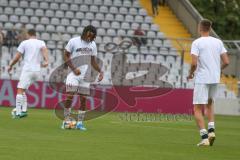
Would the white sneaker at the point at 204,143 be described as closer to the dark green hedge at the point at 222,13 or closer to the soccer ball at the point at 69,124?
the soccer ball at the point at 69,124

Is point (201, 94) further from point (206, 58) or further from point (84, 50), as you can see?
point (84, 50)

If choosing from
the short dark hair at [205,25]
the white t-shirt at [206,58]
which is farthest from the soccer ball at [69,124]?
the short dark hair at [205,25]

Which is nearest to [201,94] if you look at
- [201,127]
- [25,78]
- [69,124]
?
[201,127]

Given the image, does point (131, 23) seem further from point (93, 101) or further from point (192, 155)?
point (192, 155)

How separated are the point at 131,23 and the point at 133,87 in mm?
8244

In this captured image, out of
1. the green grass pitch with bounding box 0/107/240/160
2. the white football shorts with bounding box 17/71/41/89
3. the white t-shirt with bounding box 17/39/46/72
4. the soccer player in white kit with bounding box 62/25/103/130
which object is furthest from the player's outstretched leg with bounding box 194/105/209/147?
the white football shorts with bounding box 17/71/41/89

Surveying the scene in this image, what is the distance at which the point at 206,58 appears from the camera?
15.7 m

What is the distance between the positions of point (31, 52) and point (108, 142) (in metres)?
7.40

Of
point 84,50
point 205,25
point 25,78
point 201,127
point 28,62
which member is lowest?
point 201,127

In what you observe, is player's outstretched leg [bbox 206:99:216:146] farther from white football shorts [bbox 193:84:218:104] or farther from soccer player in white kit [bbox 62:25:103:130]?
soccer player in white kit [bbox 62:25:103:130]

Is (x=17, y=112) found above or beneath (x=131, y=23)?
beneath

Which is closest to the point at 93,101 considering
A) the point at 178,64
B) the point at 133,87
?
the point at 133,87

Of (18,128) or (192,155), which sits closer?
(192,155)

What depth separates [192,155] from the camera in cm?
1359
